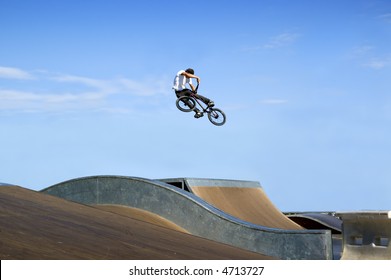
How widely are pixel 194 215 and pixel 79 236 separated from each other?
22.8 feet

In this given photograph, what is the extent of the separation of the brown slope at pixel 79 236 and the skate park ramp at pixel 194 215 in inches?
110

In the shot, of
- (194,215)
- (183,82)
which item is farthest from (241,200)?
(194,215)

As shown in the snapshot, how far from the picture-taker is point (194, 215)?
48.2ft

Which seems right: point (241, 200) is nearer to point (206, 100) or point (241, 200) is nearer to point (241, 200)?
point (241, 200)

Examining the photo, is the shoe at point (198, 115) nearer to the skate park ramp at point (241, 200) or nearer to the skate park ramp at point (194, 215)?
the skate park ramp at point (241, 200)

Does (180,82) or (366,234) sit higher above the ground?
(180,82)

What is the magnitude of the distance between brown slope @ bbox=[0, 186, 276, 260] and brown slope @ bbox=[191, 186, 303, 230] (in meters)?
7.88

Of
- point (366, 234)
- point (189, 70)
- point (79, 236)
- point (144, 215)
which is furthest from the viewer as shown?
point (189, 70)

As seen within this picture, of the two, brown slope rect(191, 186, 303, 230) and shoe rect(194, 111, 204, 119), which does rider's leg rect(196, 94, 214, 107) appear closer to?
shoe rect(194, 111, 204, 119)

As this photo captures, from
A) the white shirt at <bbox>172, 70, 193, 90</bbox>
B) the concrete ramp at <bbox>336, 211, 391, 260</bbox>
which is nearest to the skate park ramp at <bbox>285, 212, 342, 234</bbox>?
the white shirt at <bbox>172, 70, 193, 90</bbox>

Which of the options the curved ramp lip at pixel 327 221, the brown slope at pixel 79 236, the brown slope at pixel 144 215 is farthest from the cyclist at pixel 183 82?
the curved ramp lip at pixel 327 221

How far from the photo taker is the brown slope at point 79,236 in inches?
270

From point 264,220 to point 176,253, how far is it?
12.6 m
